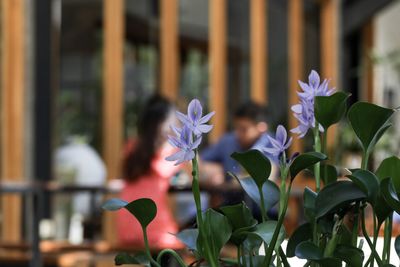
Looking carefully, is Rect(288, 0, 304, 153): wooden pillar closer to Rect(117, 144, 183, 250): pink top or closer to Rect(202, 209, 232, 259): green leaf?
Rect(117, 144, 183, 250): pink top

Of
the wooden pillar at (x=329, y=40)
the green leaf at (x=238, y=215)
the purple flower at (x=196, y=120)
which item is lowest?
the green leaf at (x=238, y=215)

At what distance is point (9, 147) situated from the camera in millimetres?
5941

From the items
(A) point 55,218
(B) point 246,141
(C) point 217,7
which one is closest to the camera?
(B) point 246,141

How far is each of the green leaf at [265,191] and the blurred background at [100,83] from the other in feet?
9.99

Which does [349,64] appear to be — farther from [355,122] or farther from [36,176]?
[355,122]

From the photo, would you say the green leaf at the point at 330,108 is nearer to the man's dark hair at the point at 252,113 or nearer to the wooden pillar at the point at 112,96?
the man's dark hair at the point at 252,113

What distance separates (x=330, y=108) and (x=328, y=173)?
0.15 m

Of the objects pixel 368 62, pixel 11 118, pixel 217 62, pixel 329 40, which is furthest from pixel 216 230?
pixel 368 62

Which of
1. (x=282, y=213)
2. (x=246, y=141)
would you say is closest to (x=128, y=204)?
(x=282, y=213)

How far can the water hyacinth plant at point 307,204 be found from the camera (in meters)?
1.14

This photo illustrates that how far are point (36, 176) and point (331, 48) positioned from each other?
13.4 feet

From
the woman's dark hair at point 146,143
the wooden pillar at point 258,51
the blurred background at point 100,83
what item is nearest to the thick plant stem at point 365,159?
the blurred background at point 100,83

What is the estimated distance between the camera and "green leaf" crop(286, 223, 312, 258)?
1200mm

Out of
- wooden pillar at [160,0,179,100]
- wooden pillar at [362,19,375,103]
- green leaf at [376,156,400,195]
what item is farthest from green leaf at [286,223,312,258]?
wooden pillar at [362,19,375,103]
